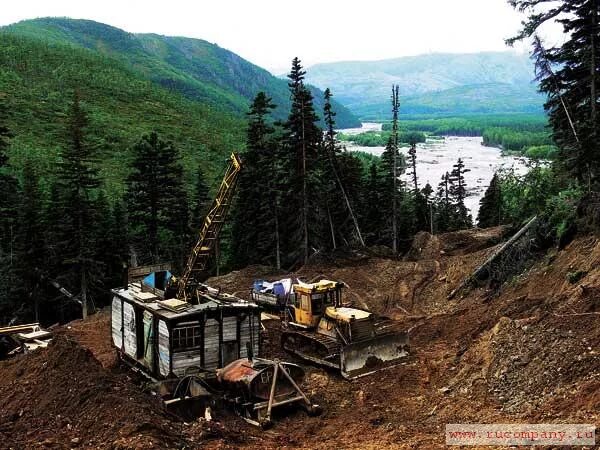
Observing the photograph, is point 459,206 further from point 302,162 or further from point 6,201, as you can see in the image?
point 6,201

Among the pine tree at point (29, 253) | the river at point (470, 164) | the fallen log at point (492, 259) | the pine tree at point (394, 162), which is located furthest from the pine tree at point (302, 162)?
the river at point (470, 164)

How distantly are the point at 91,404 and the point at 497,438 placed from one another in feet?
30.3

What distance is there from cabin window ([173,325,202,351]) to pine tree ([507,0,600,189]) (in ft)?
56.5

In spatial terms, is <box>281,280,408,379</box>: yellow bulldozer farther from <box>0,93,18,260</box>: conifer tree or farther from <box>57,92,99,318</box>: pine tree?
<box>0,93,18,260</box>: conifer tree

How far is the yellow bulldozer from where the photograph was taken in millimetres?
19656

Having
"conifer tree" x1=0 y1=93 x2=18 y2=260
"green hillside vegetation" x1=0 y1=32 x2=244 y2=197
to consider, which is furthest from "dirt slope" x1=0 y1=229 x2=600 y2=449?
"green hillside vegetation" x1=0 y1=32 x2=244 y2=197

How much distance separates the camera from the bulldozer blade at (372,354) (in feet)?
63.5

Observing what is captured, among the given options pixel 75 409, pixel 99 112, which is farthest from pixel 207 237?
pixel 99 112

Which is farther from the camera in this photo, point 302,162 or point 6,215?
point 302,162

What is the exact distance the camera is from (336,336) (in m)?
21.2

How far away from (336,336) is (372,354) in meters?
1.69

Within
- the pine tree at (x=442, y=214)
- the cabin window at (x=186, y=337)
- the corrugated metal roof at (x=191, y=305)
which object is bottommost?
the pine tree at (x=442, y=214)

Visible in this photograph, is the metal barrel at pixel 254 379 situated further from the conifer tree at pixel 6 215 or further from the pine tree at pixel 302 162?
the conifer tree at pixel 6 215

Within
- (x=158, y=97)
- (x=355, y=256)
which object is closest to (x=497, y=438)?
(x=355, y=256)
